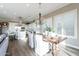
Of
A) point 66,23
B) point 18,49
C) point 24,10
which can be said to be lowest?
point 18,49

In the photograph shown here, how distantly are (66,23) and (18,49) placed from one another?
3.71 ft

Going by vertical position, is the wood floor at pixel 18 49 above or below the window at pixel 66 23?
below

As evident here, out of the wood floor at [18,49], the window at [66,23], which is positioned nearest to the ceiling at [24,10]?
the window at [66,23]

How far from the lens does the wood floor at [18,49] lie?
2359 millimetres

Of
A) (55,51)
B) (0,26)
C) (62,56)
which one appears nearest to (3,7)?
(0,26)

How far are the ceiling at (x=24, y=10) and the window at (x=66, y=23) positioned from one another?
22cm

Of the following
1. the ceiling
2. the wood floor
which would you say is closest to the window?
the ceiling

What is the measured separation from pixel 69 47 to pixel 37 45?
681 millimetres

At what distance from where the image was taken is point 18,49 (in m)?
2.40

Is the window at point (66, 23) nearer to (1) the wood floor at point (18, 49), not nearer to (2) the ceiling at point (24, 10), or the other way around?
(2) the ceiling at point (24, 10)

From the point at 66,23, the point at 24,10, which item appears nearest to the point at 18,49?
the point at 24,10

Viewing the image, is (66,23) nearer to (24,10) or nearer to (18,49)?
(24,10)

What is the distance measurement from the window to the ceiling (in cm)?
22

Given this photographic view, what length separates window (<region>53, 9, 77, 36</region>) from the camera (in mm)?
2295
